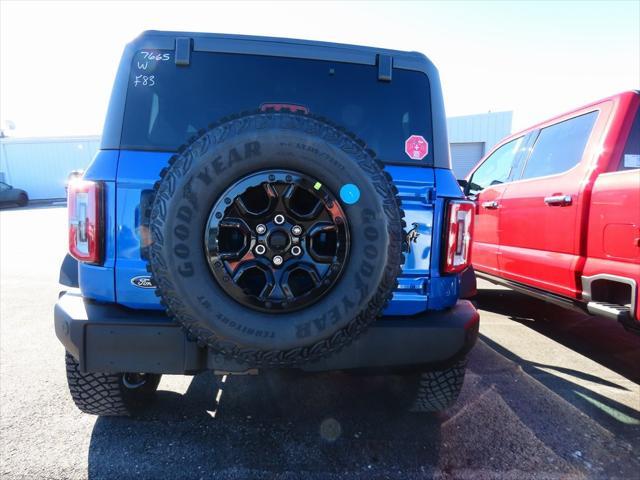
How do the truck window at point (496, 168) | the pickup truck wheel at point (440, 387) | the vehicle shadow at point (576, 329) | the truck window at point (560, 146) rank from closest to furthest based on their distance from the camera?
the pickup truck wheel at point (440, 387), the truck window at point (560, 146), the vehicle shadow at point (576, 329), the truck window at point (496, 168)

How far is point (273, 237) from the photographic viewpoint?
157 cm

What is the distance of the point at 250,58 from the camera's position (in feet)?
6.21

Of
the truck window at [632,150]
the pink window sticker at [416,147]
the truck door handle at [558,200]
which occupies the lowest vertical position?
the truck door handle at [558,200]

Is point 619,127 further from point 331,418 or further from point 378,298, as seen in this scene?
point 331,418

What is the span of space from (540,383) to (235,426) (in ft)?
7.26

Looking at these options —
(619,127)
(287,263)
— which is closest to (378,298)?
(287,263)

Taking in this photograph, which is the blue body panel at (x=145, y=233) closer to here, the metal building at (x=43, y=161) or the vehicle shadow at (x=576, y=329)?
the vehicle shadow at (x=576, y=329)

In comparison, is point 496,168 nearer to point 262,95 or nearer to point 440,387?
point 440,387

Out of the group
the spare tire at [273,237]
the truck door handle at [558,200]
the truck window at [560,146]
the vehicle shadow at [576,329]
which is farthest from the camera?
the vehicle shadow at [576,329]

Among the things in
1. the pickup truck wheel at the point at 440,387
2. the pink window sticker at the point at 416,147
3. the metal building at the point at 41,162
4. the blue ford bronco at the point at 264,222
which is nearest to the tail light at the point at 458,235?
the blue ford bronco at the point at 264,222

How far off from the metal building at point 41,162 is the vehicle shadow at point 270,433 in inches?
1032

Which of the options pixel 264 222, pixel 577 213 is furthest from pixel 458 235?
pixel 577 213

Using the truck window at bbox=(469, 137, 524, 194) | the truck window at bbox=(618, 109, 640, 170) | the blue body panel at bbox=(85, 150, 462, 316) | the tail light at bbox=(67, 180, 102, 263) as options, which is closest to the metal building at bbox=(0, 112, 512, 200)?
the truck window at bbox=(469, 137, 524, 194)

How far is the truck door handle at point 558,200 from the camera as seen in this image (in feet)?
9.40
